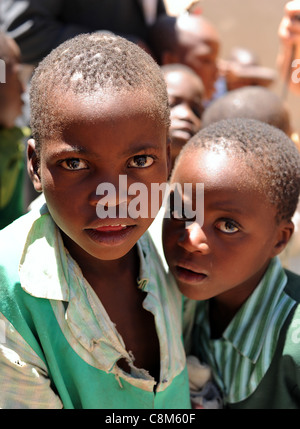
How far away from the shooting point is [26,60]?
2.66 metres

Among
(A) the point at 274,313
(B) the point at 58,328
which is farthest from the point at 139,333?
(A) the point at 274,313

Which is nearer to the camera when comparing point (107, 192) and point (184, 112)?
point (107, 192)

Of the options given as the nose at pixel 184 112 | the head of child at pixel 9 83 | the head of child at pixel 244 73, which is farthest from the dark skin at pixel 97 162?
the head of child at pixel 244 73

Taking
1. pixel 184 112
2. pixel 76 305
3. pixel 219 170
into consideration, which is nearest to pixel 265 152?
pixel 219 170

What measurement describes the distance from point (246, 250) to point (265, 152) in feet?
0.81

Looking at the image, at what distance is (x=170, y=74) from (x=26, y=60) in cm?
87

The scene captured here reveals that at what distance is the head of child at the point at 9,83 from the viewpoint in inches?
80.3

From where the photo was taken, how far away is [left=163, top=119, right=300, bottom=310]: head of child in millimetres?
1206

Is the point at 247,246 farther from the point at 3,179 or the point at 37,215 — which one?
the point at 3,179

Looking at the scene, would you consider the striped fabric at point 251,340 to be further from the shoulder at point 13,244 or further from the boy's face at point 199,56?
the boy's face at point 199,56

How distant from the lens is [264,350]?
1.27 metres

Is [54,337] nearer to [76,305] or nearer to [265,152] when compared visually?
[76,305]

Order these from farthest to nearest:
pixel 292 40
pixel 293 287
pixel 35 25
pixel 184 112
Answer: pixel 35 25
pixel 292 40
pixel 184 112
pixel 293 287

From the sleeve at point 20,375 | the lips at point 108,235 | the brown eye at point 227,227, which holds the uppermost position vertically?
the lips at point 108,235
